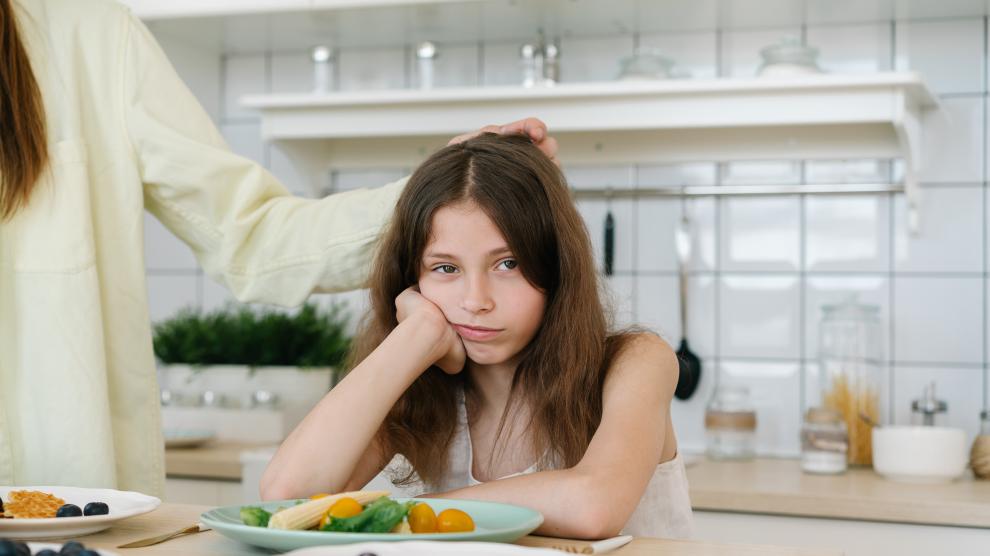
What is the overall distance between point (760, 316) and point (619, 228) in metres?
0.32

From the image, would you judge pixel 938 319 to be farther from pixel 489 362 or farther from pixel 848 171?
pixel 489 362

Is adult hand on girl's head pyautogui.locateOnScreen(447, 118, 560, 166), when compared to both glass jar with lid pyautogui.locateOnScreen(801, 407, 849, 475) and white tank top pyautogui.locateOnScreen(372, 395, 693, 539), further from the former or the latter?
glass jar with lid pyautogui.locateOnScreen(801, 407, 849, 475)

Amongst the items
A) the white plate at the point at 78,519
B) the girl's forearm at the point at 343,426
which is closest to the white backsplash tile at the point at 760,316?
the girl's forearm at the point at 343,426

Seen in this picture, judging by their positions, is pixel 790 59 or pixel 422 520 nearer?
pixel 422 520

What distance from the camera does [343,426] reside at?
0.98 metres

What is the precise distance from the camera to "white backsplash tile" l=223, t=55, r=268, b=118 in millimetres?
2453

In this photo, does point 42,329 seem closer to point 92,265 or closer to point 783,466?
point 92,265

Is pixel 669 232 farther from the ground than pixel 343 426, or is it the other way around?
pixel 669 232

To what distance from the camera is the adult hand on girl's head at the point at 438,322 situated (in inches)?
42.3

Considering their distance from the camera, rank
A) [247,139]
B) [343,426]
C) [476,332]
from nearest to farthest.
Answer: [343,426], [476,332], [247,139]

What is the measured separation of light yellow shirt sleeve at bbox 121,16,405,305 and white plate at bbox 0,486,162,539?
418mm

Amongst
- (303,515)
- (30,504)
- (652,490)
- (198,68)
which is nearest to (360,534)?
(303,515)

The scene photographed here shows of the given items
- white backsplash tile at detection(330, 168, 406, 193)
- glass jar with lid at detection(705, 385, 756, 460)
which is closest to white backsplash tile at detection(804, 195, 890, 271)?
glass jar with lid at detection(705, 385, 756, 460)

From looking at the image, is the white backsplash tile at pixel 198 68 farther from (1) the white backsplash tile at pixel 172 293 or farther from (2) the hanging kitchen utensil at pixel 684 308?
(2) the hanging kitchen utensil at pixel 684 308
